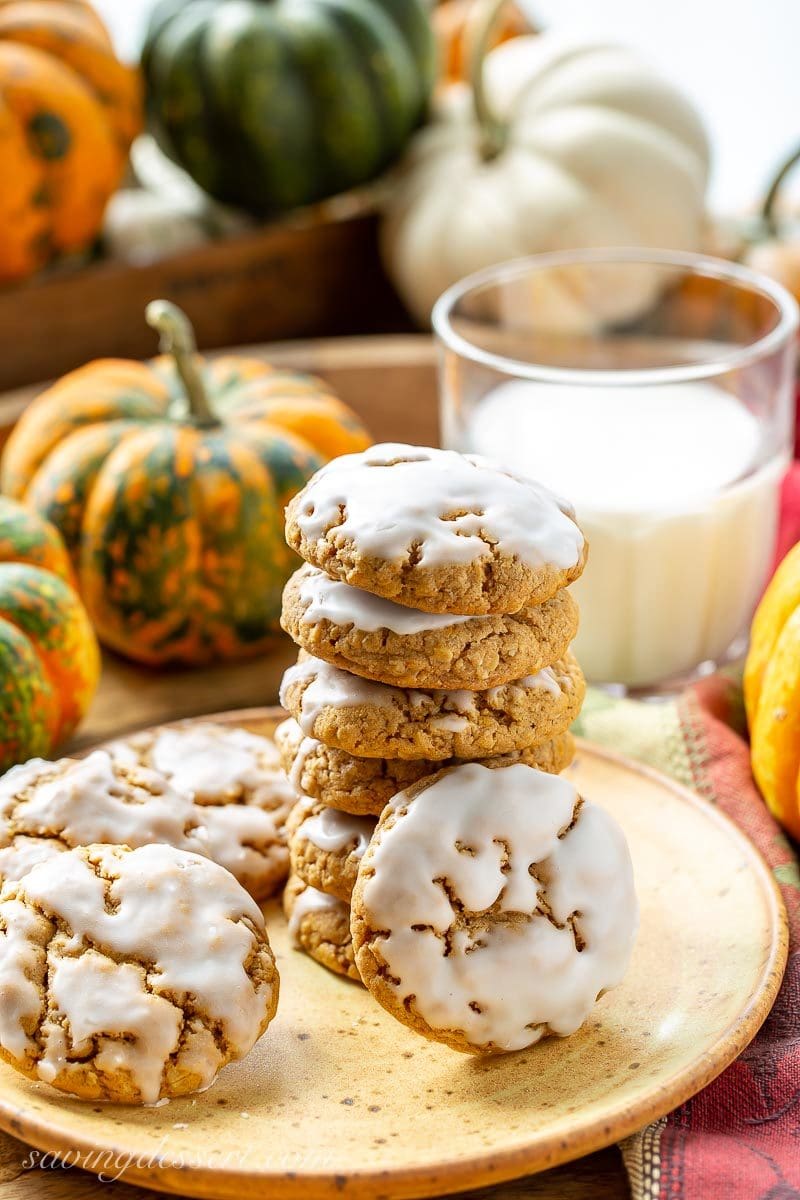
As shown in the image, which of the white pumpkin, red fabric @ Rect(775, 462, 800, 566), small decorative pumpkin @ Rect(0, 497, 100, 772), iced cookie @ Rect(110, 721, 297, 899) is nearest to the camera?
iced cookie @ Rect(110, 721, 297, 899)

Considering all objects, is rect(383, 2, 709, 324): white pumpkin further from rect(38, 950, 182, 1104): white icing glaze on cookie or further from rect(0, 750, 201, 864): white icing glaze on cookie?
rect(38, 950, 182, 1104): white icing glaze on cookie

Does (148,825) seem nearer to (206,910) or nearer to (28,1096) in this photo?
(206,910)

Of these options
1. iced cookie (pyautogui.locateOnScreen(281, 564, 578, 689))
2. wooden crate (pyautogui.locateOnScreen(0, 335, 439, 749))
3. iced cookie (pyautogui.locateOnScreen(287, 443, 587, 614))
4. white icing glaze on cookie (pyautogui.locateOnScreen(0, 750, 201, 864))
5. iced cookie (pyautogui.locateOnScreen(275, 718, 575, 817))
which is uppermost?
iced cookie (pyautogui.locateOnScreen(287, 443, 587, 614))

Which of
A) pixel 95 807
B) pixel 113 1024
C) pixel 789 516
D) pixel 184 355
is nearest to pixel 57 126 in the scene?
pixel 184 355

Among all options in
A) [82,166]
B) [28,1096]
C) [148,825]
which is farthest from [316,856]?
[82,166]

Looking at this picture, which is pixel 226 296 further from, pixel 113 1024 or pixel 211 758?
pixel 113 1024

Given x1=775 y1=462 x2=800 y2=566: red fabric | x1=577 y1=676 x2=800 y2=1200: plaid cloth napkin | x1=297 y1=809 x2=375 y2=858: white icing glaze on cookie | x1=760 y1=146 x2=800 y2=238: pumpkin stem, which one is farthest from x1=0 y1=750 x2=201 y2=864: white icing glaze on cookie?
x1=760 y1=146 x2=800 y2=238: pumpkin stem

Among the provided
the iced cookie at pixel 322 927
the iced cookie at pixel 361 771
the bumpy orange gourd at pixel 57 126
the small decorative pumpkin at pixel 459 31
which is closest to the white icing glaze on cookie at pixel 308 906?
the iced cookie at pixel 322 927

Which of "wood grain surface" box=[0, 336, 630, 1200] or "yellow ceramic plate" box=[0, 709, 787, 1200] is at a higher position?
"yellow ceramic plate" box=[0, 709, 787, 1200]
